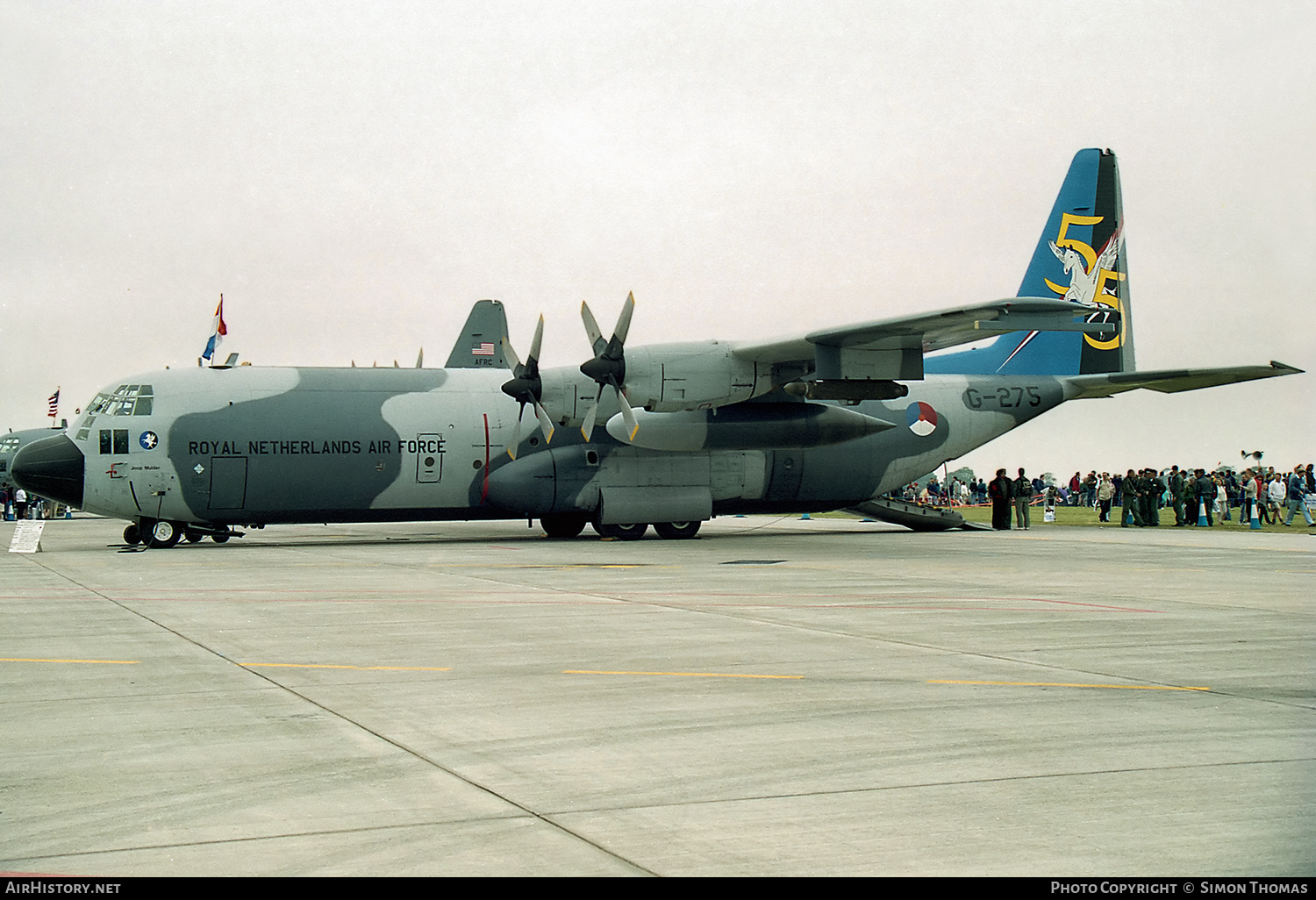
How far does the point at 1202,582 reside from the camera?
16.5m

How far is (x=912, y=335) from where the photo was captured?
22.7 metres

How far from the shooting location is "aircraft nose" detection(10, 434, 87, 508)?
2384cm

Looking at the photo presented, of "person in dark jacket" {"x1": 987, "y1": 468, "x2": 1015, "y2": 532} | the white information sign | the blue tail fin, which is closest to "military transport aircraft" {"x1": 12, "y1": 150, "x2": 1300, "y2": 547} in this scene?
the white information sign

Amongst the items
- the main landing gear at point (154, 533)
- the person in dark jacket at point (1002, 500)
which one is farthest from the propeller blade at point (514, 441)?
the person in dark jacket at point (1002, 500)

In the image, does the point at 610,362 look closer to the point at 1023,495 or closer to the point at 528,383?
the point at 528,383

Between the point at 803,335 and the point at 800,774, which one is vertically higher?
the point at 803,335

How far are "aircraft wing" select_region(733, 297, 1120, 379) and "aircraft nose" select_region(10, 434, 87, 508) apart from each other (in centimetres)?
1345

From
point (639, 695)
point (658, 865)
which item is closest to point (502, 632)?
point (639, 695)

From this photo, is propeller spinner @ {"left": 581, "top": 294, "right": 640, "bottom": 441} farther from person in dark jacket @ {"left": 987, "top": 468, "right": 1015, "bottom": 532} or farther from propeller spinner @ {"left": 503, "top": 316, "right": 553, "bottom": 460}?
person in dark jacket @ {"left": 987, "top": 468, "right": 1015, "bottom": 532}

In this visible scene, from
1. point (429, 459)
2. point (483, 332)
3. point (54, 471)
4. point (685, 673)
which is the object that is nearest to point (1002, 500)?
point (429, 459)

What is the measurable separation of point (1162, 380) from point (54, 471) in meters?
24.7

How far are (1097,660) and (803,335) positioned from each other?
46.3ft

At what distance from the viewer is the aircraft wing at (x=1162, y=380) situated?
89.0 ft
